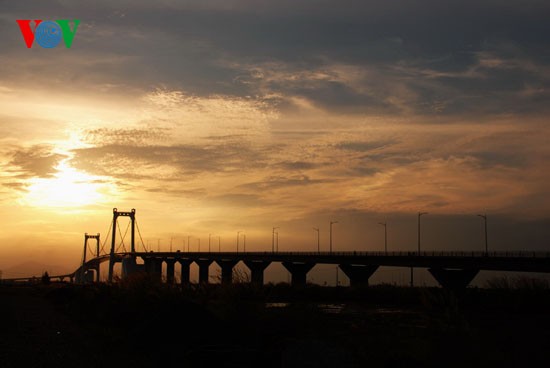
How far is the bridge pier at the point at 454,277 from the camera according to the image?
226 ft

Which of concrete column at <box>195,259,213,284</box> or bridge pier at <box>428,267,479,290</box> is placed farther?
concrete column at <box>195,259,213,284</box>

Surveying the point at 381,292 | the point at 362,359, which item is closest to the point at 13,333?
the point at 362,359

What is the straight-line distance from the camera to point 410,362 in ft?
41.0

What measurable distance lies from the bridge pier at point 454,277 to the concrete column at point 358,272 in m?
15.1

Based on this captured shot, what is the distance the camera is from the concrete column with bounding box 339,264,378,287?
3445 inches

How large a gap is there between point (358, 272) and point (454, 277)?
2020cm

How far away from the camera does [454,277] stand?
232ft

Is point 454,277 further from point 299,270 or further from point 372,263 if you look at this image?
point 299,270

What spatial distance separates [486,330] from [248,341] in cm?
879

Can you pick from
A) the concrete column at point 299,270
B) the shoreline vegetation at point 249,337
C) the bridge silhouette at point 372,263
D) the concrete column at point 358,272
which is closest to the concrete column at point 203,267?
the bridge silhouette at point 372,263

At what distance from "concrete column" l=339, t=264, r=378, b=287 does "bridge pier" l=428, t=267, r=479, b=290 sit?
1509cm

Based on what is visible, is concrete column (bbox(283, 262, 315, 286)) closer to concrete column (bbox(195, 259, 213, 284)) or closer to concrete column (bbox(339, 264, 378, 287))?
concrete column (bbox(339, 264, 378, 287))

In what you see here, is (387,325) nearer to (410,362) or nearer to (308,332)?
(308,332)

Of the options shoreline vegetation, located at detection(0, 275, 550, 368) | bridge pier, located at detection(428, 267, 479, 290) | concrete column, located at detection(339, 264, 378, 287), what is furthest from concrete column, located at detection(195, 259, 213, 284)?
shoreline vegetation, located at detection(0, 275, 550, 368)
